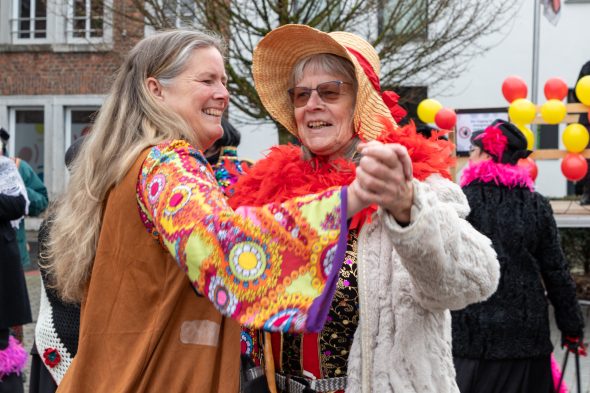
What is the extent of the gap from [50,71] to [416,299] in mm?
17017

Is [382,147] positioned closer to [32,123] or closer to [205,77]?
[205,77]

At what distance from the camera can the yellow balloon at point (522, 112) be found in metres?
7.05

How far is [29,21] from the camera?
17.9 metres

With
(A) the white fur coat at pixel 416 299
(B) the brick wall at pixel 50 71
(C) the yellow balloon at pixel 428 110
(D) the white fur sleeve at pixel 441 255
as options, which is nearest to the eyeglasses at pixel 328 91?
(A) the white fur coat at pixel 416 299

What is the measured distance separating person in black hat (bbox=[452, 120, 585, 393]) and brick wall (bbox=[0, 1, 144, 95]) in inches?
559

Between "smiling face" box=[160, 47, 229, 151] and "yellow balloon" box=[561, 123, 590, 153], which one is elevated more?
"yellow balloon" box=[561, 123, 590, 153]

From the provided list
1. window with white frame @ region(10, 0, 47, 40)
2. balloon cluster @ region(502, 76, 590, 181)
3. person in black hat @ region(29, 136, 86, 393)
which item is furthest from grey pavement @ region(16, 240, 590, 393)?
window with white frame @ region(10, 0, 47, 40)

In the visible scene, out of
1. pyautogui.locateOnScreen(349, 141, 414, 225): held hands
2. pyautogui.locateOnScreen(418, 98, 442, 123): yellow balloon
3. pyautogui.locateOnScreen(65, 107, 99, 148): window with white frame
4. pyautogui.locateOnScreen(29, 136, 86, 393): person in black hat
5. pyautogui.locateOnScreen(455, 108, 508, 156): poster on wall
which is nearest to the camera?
pyautogui.locateOnScreen(349, 141, 414, 225): held hands

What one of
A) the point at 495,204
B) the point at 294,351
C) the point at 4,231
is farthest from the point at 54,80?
the point at 294,351

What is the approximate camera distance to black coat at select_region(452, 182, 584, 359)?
4.18 metres

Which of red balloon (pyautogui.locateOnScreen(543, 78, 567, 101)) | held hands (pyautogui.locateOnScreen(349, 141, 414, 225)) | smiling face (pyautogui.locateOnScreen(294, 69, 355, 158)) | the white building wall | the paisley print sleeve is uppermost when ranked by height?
the white building wall

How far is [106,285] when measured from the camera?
187cm

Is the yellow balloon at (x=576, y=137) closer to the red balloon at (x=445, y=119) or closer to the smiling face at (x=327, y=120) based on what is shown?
the red balloon at (x=445, y=119)

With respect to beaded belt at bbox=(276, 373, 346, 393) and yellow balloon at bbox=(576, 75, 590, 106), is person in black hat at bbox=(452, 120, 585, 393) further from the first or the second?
yellow balloon at bbox=(576, 75, 590, 106)
